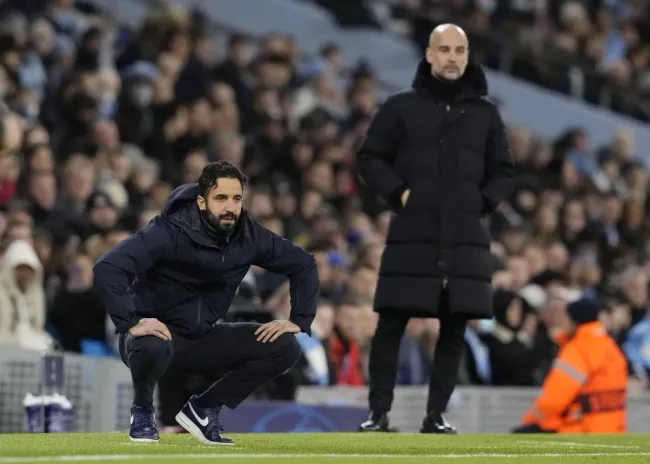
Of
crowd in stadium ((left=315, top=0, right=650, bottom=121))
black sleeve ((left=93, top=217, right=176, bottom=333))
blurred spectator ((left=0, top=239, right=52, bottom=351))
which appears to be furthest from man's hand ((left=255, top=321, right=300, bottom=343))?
crowd in stadium ((left=315, top=0, right=650, bottom=121))

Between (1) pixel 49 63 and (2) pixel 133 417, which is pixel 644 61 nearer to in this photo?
(1) pixel 49 63

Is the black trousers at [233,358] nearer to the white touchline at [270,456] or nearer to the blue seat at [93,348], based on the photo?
the white touchline at [270,456]

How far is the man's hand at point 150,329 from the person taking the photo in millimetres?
9344

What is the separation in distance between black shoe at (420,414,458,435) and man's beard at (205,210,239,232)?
2.34 meters

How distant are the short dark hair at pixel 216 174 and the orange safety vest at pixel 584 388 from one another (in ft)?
14.7

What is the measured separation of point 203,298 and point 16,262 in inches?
142

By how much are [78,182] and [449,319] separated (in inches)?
182

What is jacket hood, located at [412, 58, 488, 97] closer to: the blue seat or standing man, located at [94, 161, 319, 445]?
standing man, located at [94, 161, 319, 445]

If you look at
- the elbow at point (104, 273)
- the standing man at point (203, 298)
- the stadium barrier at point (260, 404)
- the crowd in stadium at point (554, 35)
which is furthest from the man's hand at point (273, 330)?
the crowd in stadium at point (554, 35)

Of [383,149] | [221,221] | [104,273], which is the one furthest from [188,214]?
[383,149]

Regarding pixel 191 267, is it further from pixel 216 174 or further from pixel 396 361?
pixel 396 361

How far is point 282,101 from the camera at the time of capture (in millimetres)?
19375

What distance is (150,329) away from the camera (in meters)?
9.34

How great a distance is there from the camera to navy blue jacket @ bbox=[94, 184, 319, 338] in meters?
9.48
